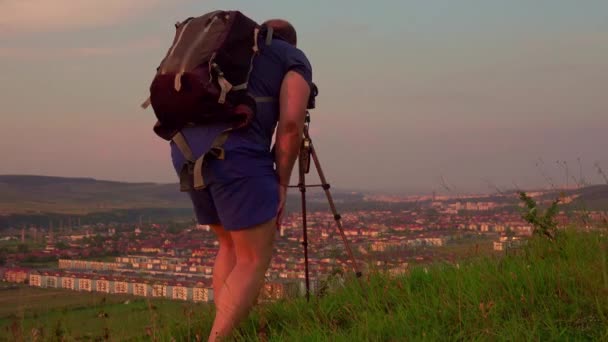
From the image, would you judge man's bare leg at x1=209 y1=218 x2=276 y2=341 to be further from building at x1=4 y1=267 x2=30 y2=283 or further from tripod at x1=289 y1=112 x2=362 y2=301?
building at x1=4 y1=267 x2=30 y2=283

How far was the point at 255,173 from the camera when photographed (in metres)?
3.58

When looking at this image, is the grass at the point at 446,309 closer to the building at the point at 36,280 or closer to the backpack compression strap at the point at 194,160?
the backpack compression strap at the point at 194,160

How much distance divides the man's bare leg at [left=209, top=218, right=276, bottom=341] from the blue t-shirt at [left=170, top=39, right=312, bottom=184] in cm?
35

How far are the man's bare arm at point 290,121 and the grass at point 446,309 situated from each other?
980 mm

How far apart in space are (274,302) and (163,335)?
879mm

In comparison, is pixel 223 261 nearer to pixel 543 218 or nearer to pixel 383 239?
pixel 543 218

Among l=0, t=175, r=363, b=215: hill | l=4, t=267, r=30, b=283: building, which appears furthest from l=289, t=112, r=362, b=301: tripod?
l=0, t=175, r=363, b=215: hill

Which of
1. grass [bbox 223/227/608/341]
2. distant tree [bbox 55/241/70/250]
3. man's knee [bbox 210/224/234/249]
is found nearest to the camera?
grass [bbox 223/227/608/341]

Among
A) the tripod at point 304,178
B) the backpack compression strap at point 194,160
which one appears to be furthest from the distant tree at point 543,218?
the backpack compression strap at point 194,160

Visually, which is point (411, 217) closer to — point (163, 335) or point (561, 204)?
point (561, 204)

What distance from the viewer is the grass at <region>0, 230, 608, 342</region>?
3.23 metres

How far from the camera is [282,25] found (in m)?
4.18

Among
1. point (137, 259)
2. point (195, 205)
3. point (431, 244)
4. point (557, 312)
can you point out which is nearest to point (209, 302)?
point (195, 205)

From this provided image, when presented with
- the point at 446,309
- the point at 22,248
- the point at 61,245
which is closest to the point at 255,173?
the point at 446,309
